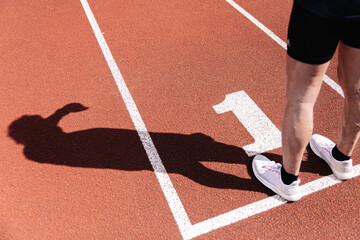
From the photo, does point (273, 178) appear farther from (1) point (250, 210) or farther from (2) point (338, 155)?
(2) point (338, 155)

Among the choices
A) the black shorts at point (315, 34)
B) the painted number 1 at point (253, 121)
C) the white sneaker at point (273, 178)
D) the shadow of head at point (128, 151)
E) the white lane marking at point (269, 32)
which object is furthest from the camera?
the white lane marking at point (269, 32)

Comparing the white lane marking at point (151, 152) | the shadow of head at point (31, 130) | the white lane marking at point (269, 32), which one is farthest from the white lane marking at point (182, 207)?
the white lane marking at point (269, 32)

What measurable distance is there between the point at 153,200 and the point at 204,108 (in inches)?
58.0

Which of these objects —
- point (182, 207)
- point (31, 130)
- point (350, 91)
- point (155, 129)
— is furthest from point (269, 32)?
point (31, 130)

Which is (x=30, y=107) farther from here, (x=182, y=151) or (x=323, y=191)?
(x=323, y=191)

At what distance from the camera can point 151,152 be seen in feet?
11.2

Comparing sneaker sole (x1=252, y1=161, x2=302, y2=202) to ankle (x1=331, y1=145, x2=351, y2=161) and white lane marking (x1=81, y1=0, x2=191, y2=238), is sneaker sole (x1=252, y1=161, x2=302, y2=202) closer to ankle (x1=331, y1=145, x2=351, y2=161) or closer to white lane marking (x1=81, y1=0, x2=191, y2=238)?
ankle (x1=331, y1=145, x2=351, y2=161)

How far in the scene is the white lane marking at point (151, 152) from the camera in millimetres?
2797

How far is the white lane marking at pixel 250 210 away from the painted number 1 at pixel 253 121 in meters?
0.59

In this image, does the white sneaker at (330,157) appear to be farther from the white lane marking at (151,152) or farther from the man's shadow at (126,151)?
the white lane marking at (151,152)

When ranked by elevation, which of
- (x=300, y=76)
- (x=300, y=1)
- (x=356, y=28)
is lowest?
(x=300, y=76)

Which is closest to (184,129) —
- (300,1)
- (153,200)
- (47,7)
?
(153,200)

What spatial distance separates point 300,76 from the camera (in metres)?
2.03

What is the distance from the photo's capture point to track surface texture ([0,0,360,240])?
2779 mm
